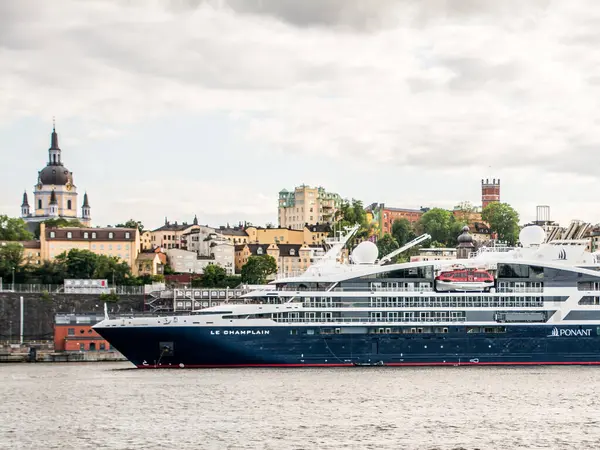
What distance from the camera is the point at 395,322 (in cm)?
7381

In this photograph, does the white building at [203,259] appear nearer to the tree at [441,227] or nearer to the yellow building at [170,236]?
the yellow building at [170,236]

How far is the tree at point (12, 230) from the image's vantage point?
159 metres

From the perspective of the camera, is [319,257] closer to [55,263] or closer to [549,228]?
[549,228]

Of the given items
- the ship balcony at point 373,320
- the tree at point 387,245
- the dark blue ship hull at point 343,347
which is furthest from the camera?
the tree at point 387,245

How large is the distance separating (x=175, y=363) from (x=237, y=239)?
11965 cm

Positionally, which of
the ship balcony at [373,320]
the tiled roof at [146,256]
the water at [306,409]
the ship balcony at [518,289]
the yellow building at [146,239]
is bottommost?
the water at [306,409]

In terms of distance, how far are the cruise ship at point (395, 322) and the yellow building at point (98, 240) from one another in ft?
269

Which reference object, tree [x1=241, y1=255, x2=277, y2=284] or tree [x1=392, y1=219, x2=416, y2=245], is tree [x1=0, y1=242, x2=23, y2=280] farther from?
tree [x1=392, y1=219, x2=416, y2=245]

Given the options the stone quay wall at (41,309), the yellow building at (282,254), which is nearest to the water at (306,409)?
the stone quay wall at (41,309)

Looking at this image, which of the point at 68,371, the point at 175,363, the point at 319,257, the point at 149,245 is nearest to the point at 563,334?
the point at 319,257

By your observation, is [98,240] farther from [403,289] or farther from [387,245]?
[403,289]

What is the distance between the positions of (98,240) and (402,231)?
50.3m

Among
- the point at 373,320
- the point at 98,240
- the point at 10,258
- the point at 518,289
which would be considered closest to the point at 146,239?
the point at 98,240

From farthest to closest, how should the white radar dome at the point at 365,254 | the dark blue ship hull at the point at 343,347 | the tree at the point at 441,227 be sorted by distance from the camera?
the tree at the point at 441,227 → the white radar dome at the point at 365,254 → the dark blue ship hull at the point at 343,347
